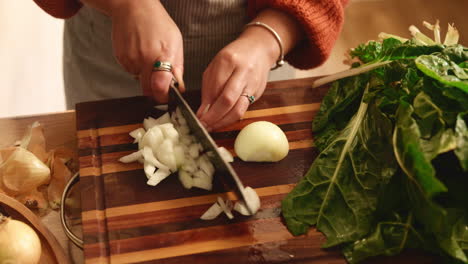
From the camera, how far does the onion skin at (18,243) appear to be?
89 cm

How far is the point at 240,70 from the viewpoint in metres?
1.17

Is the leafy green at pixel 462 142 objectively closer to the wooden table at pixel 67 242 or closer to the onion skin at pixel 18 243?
the wooden table at pixel 67 242

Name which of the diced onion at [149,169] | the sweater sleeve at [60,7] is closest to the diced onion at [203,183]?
the diced onion at [149,169]

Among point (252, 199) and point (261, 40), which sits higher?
point (261, 40)

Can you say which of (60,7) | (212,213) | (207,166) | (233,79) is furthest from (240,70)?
(60,7)

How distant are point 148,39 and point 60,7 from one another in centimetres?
29

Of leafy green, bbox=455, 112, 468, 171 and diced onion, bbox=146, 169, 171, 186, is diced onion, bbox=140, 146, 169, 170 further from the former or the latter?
leafy green, bbox=455, 112, 468, 171

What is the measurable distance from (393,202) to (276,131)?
1.06ft

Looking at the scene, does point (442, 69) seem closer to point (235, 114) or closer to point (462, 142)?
point (462, 142)

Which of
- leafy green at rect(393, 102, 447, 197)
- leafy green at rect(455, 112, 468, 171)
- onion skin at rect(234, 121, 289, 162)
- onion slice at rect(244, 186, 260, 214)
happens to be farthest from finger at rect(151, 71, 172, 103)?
leafy green at rect(455, 112, 468, 171)

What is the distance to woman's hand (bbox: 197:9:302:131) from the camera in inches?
45.9

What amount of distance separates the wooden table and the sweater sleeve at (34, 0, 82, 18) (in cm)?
27

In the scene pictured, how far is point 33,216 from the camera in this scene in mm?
1011

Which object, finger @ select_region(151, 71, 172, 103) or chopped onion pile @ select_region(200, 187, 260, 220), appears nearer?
chopped onion pile @ select_region(200, 187, 260, 220)
